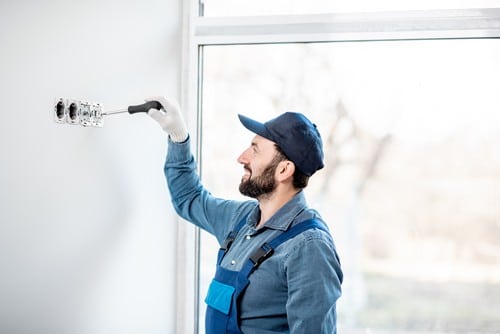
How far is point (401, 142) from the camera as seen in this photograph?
2096 mm

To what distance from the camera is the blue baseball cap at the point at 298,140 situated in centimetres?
175

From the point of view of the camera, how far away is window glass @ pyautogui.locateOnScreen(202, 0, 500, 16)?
2.04m

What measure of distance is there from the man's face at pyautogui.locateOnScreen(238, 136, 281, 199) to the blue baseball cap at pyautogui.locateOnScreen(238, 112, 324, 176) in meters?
0.04

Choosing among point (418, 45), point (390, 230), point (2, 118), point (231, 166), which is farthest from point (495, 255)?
point (2, 118)

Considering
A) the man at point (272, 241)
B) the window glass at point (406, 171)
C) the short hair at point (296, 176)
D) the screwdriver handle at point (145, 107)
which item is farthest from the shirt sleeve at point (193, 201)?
the window glass at point (406, 171)

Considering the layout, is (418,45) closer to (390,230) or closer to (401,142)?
(401,142)

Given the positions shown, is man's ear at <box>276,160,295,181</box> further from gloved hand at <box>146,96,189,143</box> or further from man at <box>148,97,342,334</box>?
gloved hand at <box>146,96,189,143</box>

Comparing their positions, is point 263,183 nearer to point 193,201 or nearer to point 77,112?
point 193,201

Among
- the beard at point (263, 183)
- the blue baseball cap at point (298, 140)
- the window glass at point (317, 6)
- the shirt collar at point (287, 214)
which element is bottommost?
the shirt collar at point (287, 214)

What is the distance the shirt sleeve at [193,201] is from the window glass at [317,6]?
0.54 meters

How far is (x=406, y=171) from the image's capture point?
6.88 feet

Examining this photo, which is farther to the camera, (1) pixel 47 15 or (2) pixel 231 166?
(2) pixel 231 166

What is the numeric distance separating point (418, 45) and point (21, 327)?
5.47 ft

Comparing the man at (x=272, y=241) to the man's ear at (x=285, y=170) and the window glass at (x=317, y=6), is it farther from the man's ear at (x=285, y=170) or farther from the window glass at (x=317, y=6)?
the window glass at (x=317, y=6)
